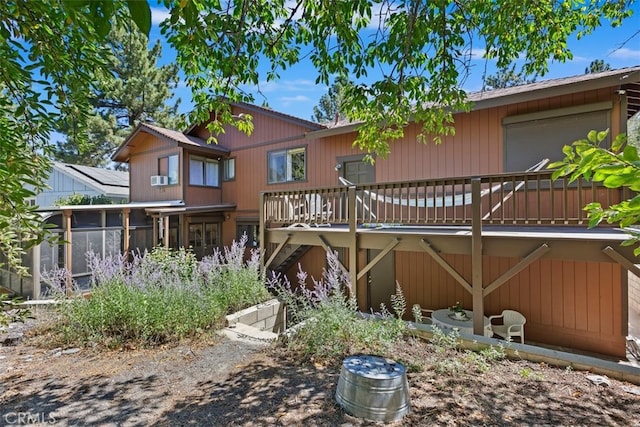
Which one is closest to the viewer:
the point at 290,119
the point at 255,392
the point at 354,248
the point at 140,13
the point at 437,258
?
the point at 140,13

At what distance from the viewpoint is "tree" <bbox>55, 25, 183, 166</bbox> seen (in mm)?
15961

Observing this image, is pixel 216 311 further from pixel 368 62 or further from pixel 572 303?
pixel 572 303

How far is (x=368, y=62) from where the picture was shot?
12.8 ft

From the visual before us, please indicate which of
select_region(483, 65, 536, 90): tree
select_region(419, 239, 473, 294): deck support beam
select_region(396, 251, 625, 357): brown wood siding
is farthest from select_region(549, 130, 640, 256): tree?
select_region(396, 251, 625, 357): brown wood siding

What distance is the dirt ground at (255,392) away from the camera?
258cm

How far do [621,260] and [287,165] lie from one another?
7.90 metres

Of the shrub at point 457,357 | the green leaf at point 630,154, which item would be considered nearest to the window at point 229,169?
the shrub at point 457,357

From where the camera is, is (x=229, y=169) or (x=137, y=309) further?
(x=229, y=169)

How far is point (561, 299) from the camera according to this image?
5.53 metres

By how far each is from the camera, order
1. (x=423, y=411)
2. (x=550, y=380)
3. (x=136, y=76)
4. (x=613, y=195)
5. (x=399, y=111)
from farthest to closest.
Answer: (x=136, y=76)
(x=613, y=195)
(x=399, y=111)
(x=550, y=380)
(x=423, y=411)

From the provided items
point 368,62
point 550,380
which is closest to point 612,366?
point 550,380

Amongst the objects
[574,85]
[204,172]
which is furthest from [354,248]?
[204,172]

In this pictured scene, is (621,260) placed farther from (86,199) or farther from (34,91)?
(86,199)

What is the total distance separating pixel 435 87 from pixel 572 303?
14.8ft
